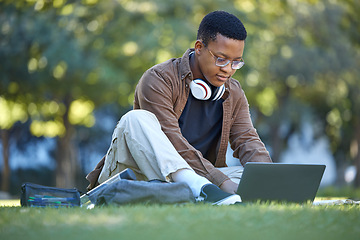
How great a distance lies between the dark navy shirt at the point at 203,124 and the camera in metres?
4.54

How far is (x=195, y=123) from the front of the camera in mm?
4586

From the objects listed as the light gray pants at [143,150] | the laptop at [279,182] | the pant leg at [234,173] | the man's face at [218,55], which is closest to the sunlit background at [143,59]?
the man's face at [218,55]

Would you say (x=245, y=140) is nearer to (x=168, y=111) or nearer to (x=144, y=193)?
(x=168, y=111)

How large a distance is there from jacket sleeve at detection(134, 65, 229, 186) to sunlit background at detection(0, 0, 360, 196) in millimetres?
8791

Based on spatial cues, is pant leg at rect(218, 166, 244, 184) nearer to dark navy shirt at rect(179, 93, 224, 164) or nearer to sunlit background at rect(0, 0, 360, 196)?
dark navy shirt at rect(179, 93, 224, 164)

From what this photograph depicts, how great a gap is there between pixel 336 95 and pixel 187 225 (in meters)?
15.0

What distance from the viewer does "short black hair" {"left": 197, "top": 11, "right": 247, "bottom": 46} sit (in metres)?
4.34

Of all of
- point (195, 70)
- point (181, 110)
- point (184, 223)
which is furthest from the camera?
point (195, 70)

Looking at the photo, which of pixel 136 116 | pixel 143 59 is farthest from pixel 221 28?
pixel 143 59

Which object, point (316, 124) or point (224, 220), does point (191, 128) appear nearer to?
point (224, 220)

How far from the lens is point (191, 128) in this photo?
458 centimetres

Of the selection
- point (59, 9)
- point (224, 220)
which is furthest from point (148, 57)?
point (224, 220)

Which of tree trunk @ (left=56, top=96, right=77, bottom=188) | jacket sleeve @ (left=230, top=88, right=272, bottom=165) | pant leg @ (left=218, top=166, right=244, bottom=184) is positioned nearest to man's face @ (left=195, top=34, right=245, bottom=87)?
jacket sleeve @ (left=230, top=88, right=272, bottom=165)

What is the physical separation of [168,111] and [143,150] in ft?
1.72
